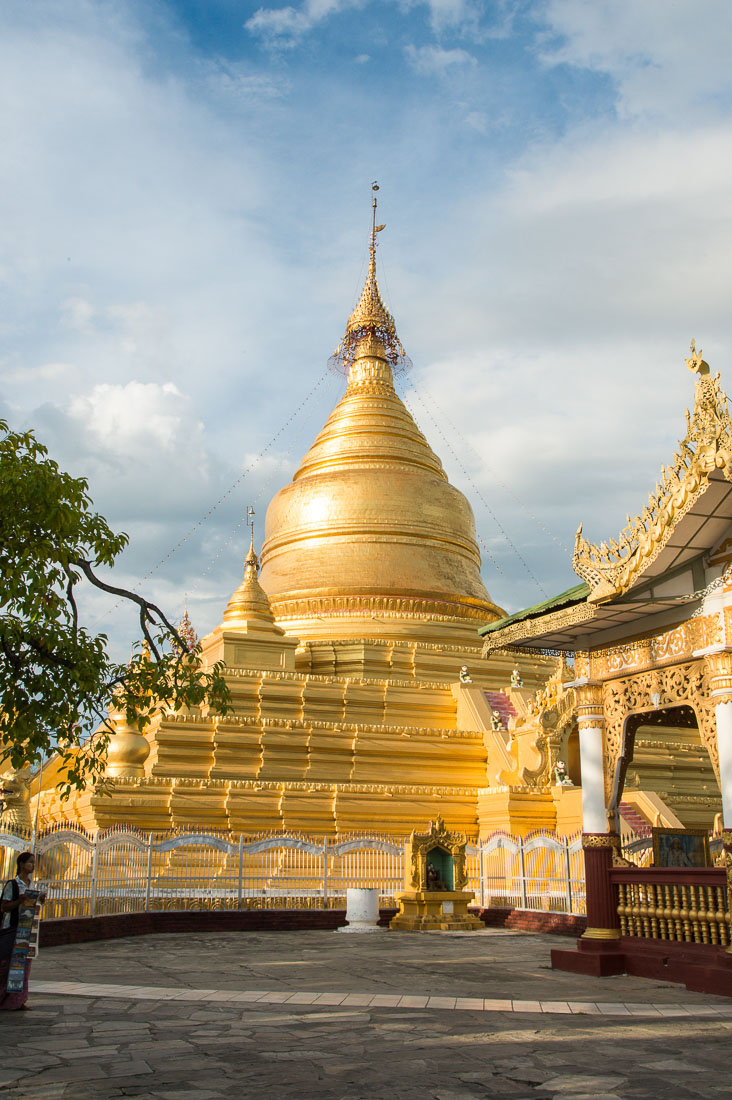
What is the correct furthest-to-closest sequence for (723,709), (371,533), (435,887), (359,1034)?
(371,533) → (435,887) → (723,709) → (359,1034)

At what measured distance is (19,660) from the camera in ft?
28.4

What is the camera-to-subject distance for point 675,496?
9.73 metres

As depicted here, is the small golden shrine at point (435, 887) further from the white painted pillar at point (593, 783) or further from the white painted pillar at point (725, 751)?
the white painted pillar at point (725, 751)

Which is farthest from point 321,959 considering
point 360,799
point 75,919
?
point 360,799

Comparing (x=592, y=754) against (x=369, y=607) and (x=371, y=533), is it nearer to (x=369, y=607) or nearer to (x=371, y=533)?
(x=369, y=607)

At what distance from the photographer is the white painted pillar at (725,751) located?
9.40 m

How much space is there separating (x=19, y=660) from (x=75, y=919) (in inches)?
288

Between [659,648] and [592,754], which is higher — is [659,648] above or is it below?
above

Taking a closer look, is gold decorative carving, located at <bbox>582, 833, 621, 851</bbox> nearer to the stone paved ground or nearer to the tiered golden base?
the stone paved ground

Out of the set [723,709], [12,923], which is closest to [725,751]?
[723,709]

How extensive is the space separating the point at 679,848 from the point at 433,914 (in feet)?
21.7

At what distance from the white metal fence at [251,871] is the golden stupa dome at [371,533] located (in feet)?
40.6

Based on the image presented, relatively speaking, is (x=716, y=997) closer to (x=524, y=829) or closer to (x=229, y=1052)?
(x=229, y=1052)

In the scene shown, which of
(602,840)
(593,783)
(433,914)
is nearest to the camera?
(602,840)
